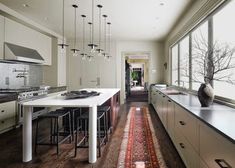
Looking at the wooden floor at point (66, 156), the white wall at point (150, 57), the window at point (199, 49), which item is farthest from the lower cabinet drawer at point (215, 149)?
the white wall at point (150, 57)

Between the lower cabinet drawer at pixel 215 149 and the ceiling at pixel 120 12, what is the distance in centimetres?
315

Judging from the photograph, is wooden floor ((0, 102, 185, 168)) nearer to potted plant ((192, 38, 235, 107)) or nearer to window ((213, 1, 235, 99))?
potted plant ((192, 38, 235, 107))

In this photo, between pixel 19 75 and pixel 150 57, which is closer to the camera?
pixel 19 75

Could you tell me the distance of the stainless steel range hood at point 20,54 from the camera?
438cm

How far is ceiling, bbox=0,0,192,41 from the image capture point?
4059mm

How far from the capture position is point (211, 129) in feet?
5.03

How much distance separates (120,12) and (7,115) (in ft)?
11.3

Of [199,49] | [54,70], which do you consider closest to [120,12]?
[199,49]

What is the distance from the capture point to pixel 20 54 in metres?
4.67

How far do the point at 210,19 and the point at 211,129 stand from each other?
8.03ft

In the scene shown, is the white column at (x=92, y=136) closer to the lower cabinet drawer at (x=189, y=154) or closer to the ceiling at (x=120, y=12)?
the lower cabinet drawer at (x=189, y=154)

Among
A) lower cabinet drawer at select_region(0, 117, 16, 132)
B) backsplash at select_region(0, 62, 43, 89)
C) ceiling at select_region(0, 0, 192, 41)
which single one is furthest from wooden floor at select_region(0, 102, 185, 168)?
ceiling at select_region(0, 0, 192, 41)

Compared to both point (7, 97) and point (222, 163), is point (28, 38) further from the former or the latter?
point (222, 163)

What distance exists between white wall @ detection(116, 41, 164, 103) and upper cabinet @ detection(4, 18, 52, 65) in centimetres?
287
